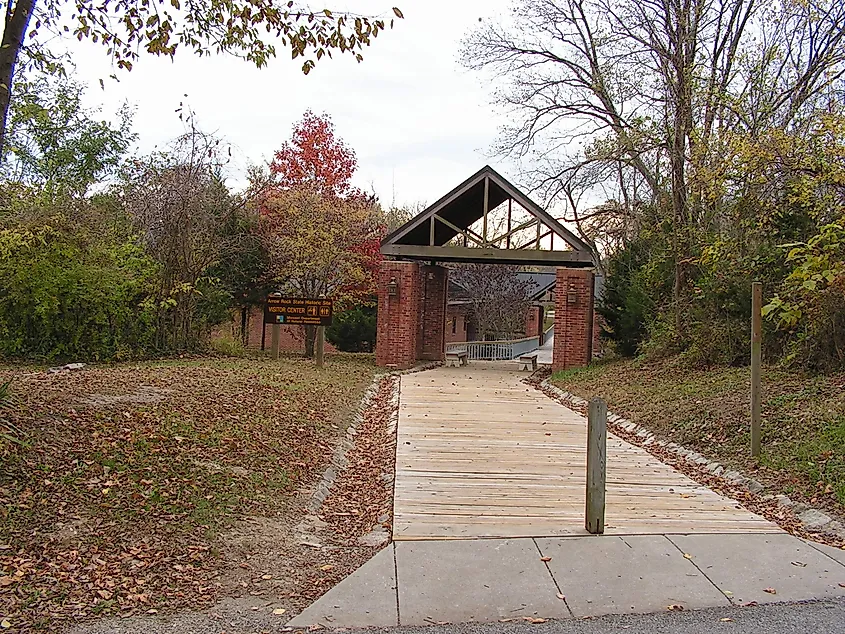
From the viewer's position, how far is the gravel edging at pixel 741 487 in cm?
611

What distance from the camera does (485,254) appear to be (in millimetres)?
18344

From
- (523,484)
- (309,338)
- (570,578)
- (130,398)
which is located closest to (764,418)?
(523,484)

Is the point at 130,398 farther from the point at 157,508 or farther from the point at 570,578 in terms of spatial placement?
the point at 570,578

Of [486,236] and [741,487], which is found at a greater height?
[486,236]

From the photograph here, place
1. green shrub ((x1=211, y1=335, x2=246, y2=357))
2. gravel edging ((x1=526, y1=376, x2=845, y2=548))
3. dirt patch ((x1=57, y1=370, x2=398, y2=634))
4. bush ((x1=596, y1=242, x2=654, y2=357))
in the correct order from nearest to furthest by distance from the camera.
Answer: dirt patch ((x1=57, y1=370, x2=398, y2=634)), gravel edging ((x1=526, y1=376, x2=845, y2=548)), green shrub ((x1=211, y1=335, x2=246, y2=357)), bush ((x1=596, y1=242, x2=654, y2=357))

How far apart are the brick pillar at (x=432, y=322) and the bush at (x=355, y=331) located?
4.10 metres

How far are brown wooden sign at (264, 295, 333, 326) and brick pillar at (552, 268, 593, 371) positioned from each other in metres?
5.63

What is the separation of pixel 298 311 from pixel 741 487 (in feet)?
39.5

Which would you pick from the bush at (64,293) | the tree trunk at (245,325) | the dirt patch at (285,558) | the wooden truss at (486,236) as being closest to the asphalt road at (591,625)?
the dirt patch at (285,558)

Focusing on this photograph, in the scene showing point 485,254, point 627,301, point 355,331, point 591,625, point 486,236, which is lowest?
point 591,625

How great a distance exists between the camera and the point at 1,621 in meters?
4.03

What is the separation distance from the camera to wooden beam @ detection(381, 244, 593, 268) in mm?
18250

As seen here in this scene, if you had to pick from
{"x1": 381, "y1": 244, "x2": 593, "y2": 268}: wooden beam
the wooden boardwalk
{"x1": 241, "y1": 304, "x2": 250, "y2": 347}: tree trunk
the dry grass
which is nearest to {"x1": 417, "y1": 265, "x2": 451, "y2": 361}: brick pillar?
{"x1": 381, "y1": 244, "x2": 593, "y2": 268}: wooden beam

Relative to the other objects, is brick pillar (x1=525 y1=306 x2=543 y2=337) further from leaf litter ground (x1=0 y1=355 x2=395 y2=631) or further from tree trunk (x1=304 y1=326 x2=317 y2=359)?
leaf litter ground (x1=0 y1=355 x2=395 y2=631)
